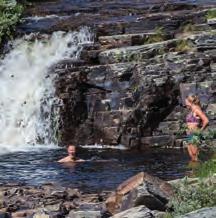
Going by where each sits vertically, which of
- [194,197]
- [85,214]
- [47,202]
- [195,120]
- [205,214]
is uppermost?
[205,214]

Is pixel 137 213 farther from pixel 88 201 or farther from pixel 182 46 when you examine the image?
pixel 182 46

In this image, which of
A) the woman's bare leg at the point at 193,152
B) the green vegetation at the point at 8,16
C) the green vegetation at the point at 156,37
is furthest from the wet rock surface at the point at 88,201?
the green vegetation at the point at 8,16

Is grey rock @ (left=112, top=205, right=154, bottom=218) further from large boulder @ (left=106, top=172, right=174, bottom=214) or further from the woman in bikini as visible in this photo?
the woman in bikini

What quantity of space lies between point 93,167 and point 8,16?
1235 cm

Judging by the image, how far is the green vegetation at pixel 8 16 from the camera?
26953mm

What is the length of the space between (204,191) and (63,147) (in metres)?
12.5

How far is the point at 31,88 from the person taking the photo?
80.6 ft

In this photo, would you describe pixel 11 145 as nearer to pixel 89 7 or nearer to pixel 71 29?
pixel 71 29

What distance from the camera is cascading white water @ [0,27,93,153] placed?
2336 cm

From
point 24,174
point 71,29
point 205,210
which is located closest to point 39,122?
point 71,29

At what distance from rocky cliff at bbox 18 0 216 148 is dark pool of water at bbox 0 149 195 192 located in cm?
136

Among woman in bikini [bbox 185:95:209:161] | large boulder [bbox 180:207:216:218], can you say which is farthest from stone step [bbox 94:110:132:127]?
large boulder [bbox 180:207:216:218]

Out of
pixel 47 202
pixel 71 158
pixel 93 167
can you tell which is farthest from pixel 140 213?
pixel 71 158

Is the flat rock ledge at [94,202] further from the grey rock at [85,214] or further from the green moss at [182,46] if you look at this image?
the green moss at [182,46]
